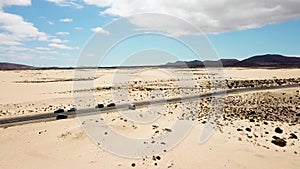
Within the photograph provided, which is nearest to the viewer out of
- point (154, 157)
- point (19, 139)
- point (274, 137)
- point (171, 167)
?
point (171, 167)

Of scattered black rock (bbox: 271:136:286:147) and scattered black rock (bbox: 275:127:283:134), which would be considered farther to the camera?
scattered black rock (bbox: 275:127:283:134)

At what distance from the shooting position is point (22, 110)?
113 ft

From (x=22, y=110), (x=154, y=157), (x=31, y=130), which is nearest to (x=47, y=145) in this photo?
(x=31, y=130)

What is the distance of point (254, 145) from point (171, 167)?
18.4ft

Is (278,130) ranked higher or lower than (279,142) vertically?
higher

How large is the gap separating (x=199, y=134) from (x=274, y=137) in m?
4.32

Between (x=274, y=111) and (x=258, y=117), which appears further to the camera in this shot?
(x=274, y=111)

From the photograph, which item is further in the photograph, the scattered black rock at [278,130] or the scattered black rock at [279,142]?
the scattered black rock at [278,130]

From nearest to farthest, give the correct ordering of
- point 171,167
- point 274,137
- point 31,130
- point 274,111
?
point 171,167 → point 274,137 → point 31,130 → point 274,111

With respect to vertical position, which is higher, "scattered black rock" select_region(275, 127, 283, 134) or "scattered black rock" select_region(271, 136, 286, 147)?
"scattered black rock" select_region(275, 127, 283, 134)

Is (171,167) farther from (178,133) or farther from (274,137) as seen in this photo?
(274,137)

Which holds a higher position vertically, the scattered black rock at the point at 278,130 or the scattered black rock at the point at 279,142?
the scattered black rock at the point at 278,130

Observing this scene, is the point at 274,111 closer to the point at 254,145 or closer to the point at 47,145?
the point at 254,145

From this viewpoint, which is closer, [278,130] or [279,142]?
[279,142]
